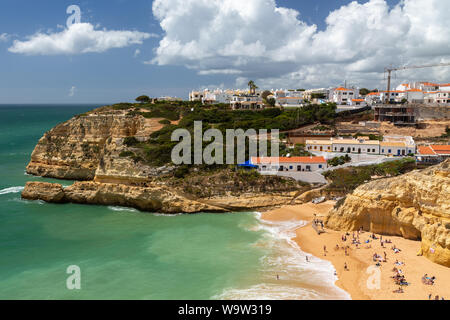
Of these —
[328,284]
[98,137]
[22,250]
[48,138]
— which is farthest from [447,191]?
[48,138]

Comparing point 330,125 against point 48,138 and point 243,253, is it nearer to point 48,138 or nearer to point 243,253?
point 243,253

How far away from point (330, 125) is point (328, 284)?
3701 centimetres

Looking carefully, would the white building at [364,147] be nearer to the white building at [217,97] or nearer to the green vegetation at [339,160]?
the green vegetation at [339,160]

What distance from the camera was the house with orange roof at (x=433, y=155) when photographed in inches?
1284

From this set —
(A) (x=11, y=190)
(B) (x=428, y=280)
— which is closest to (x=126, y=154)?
(A) (x=11, y=190)

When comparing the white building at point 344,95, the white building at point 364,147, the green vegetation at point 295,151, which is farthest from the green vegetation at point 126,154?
the white building at point 344,95

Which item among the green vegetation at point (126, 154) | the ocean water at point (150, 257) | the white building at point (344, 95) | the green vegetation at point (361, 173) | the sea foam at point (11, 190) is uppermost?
the white building at point (344, 95)

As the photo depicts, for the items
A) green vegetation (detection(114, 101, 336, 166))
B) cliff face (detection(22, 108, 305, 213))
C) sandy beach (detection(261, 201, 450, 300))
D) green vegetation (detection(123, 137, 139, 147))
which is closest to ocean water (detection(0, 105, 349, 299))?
sandy beach (detection(261, 201, 450, 300))

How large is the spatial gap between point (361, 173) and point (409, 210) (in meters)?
11.3

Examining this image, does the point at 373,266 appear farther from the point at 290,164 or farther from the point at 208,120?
the point at 208,120

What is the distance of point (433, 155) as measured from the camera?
3294 cm

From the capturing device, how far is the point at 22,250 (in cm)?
2159

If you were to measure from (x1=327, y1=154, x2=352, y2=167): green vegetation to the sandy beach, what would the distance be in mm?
11365

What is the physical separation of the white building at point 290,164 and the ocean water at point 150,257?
21.1ft
